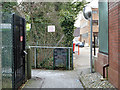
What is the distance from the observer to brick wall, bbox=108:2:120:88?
14.5 feet

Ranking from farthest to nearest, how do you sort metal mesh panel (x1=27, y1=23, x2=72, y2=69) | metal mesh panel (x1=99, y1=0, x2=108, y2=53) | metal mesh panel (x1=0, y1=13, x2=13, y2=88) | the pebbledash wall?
1. metal mesh panel (x1=27, y1=23, x2=72, y2=69)
2. metal mesh panel (x1=99, y1=0, x2=108, y2=53)
3. the pebbledash wall
4. metal mesh panel (x1=0, y1=13, x2=13, y2=88)

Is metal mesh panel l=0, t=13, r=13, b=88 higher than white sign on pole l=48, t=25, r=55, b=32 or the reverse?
the reverse

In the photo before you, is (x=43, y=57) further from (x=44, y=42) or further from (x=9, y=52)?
(x=9, y=52)

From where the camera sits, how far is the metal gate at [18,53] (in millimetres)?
4285

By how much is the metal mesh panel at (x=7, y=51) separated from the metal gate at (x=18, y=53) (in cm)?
11

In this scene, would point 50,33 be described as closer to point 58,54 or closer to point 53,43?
point 53,43

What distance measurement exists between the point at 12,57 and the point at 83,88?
2443mm

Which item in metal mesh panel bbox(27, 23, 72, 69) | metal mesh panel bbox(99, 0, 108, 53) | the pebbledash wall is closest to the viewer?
the pebbledash wall

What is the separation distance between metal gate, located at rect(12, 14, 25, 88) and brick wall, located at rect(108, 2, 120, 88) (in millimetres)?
2844

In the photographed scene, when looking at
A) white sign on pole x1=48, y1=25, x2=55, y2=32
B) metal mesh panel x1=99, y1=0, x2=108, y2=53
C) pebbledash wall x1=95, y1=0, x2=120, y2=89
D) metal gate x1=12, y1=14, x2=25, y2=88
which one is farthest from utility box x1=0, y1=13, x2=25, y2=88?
white sign on pole x1=48, y1=25, x2=55, y2=32

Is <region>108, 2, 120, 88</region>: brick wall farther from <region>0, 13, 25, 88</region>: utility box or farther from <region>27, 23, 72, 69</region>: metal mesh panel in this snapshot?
<region>27, 23, 72, 69</region>: metal mesh panel

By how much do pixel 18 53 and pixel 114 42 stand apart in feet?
9.61

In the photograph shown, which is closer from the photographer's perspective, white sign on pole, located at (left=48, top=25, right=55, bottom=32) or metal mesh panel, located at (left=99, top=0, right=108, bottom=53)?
metal mesh panel, located at (left=99, top=0, right=108, bottom=53)

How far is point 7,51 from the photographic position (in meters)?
4.24
